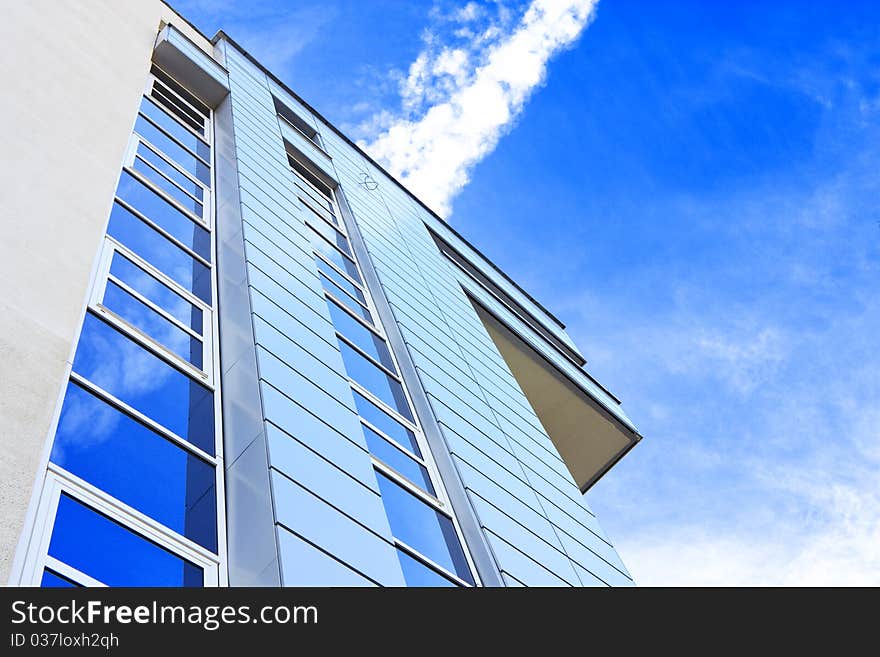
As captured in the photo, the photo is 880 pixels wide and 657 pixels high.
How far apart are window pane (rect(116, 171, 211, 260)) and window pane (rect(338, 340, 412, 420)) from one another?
2411 millimetres

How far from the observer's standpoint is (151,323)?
9281 mm

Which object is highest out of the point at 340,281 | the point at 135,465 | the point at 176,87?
the point at 176,87

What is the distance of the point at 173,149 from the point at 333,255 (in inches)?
134

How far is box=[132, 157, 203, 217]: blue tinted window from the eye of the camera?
12486 mm

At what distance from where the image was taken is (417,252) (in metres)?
20.9

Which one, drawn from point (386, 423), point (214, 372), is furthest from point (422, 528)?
point (214, 372)

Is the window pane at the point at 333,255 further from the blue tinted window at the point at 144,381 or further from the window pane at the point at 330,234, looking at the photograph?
the blue tinted window at the point at 144,381

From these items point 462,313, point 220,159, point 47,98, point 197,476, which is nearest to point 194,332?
point 197,476

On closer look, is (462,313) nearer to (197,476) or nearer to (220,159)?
(220,159)

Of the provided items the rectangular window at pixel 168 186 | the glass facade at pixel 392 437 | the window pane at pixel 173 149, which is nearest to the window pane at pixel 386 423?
the glass facade at pixel 392 437

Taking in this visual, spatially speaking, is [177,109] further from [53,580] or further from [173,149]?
[53,580]

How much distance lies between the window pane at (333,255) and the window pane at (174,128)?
7.89 ft
